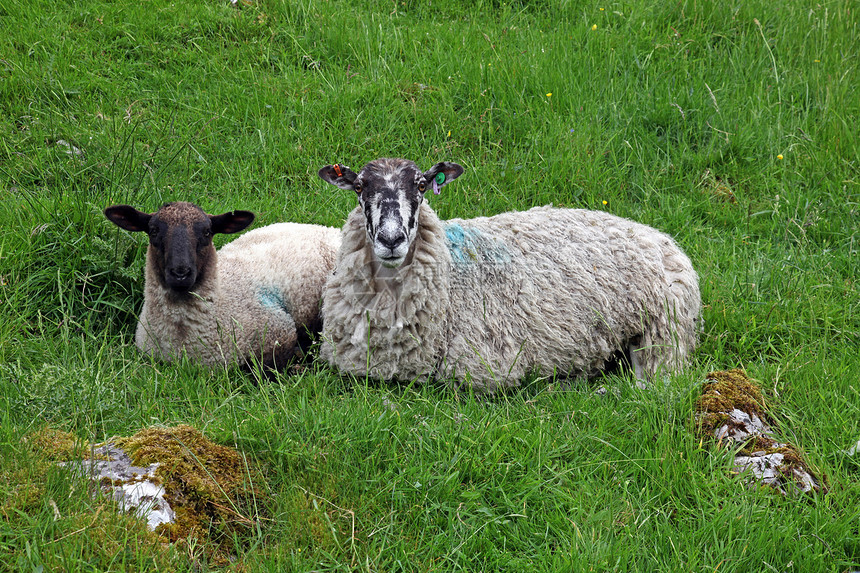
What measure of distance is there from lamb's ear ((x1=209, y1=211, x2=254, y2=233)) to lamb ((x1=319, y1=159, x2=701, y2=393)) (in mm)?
737

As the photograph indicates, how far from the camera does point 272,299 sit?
554cm

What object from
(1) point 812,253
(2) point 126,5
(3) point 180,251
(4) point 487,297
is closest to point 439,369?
(4) point 487,297

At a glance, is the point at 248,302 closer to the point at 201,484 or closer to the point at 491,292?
the point at 491,292

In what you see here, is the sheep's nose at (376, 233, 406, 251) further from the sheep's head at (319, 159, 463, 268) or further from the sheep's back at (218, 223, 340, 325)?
the sheep's back at (218, 223, 340, 325)

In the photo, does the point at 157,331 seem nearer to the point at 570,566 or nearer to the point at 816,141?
the point at 570,566

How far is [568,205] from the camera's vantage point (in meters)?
6.51

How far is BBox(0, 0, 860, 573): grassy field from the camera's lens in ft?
10.3

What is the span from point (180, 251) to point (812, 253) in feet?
15.9

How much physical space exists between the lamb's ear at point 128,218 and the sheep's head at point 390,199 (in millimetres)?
1239

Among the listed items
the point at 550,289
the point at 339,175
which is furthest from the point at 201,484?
the point at 550,289

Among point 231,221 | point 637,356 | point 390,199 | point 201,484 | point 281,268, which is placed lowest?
point 637,356

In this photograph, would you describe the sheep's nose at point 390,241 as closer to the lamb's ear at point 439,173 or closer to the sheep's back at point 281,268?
the lamb's ear at point 439,173

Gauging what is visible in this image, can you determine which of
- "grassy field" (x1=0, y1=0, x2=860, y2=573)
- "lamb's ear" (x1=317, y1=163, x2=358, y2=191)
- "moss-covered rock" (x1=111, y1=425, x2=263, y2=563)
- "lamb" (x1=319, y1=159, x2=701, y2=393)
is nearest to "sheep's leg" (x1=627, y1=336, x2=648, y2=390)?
"lamb" (x1=319, y1=159, x2=701, y2=393)

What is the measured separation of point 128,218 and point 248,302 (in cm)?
Result: 97
